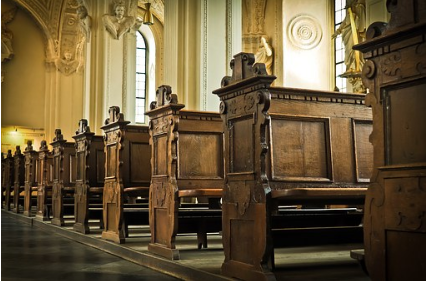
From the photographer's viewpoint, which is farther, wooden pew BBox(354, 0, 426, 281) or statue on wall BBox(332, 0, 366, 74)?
statue on wall BBox(332, 0, 366, 74)

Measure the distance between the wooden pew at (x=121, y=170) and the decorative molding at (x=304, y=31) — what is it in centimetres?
974

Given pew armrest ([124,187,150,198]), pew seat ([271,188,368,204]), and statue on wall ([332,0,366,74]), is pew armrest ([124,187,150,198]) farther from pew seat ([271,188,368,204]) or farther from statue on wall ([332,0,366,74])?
statue on wall ([332,0,366,74])

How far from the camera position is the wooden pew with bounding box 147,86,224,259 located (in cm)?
569

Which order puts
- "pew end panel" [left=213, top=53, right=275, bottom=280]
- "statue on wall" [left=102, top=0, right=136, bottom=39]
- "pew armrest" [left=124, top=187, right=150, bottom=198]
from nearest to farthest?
"pew end panel" [left=213, top=53, right=275, bottom=280] < "pew armrest" [left=124, top=187, right=150, bottom=198] < "statue on wall" [left=102, top=0, right=136, bottom=39]

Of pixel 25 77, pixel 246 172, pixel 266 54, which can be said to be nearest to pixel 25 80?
pixel 25 77

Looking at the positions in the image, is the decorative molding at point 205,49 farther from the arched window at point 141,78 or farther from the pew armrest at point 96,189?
the arched window at point 141,78

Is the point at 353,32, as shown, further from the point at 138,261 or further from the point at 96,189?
the point at 138,261

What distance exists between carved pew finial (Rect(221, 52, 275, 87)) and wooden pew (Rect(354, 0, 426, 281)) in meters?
0.94

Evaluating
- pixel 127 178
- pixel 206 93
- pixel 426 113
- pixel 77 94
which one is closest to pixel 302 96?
pixel 426 113

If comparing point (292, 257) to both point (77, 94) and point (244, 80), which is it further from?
point (77, 94)

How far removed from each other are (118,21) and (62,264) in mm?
8965

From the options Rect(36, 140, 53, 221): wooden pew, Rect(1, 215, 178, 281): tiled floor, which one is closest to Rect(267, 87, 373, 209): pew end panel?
Rect(1, 215, 178, 281): tiled floor

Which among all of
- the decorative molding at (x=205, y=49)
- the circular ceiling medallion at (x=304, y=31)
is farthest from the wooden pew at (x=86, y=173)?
the circular ceiling medallion at (x=304, y=31)

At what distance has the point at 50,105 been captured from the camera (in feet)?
74.9
